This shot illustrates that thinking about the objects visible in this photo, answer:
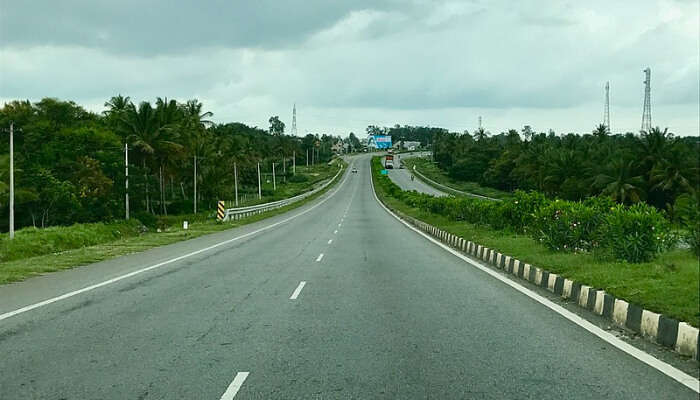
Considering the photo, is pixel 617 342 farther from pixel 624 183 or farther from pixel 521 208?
pixel 521 208

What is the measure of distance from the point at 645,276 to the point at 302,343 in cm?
566

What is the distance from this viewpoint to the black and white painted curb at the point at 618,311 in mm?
7105

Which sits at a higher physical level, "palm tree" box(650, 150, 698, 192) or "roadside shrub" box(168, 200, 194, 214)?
"palm tree" box(650, 150, 698, 192)

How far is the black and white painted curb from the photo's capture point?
7.11 metres

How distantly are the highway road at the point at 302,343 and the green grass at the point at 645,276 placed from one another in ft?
3.16

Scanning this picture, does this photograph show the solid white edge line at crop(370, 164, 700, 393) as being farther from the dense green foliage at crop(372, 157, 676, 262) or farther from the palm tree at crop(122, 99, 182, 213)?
the palm tree at crop(122, 99, 182, 213)

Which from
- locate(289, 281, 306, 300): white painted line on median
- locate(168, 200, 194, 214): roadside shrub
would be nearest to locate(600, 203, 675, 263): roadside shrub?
locate(289, 281, 306, 300): white painted line on median

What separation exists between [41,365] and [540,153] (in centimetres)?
10389

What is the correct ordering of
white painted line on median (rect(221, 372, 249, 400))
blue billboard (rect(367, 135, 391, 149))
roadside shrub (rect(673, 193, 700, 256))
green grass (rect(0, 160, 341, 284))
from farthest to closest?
blue billboard (rect(367, 135, 391, 149))
green grass (rect(0, 160, 341, 284))
roadside shrub (rect(673, 193, 700, 256))
white painted line on median (rect(221, 372, 249, 400))

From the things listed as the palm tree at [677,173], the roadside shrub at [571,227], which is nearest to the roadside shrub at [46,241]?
the roadside shrub at [571,227]

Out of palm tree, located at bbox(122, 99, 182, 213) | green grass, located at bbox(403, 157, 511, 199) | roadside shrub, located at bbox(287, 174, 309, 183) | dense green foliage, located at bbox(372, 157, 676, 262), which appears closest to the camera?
dense green foliage, located at bbox(372, 157, 676, 262)

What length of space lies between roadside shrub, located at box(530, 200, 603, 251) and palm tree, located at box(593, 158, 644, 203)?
703mm

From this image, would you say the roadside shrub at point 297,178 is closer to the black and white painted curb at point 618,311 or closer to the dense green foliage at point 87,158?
the dense green foliage at point 87,158

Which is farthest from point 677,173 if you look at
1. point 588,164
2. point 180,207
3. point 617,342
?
point 180,207
